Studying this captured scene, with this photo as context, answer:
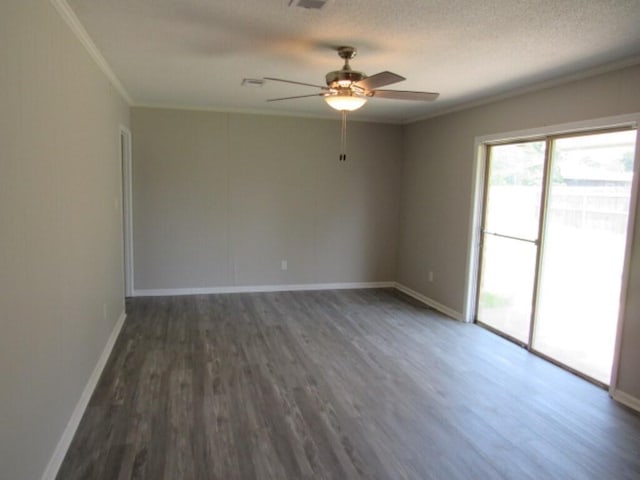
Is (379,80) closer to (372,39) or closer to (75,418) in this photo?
(372,39)

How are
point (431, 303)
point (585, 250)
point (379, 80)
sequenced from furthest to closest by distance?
point (431, 303) < point (585, 250) < point (379, 80)

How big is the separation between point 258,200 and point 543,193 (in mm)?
3554

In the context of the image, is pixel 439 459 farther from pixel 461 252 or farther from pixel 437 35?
pixel 461 252

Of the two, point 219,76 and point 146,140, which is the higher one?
point 219,76

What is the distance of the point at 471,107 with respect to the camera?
4.90 metres

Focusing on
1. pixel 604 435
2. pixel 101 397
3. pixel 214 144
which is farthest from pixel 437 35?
pixel 214 144

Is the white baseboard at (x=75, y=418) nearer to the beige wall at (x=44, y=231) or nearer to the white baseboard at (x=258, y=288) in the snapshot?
the beige wall at (x=44, y=231)

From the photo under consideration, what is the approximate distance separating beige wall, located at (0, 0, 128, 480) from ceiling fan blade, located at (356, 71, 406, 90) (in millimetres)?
1787

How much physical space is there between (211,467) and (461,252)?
3.73 metres

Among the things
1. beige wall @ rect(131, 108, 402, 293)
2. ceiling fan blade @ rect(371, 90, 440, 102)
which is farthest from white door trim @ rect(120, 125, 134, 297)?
ceiling fan blade @ rect(371, 90, 440, 102)

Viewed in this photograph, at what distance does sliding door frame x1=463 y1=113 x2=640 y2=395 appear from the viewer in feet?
10.4

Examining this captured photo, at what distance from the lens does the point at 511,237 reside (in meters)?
4.49

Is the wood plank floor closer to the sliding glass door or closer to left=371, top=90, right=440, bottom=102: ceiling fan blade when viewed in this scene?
the sliding glass door

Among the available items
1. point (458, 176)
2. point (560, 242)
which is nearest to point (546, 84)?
point (560, 242)
